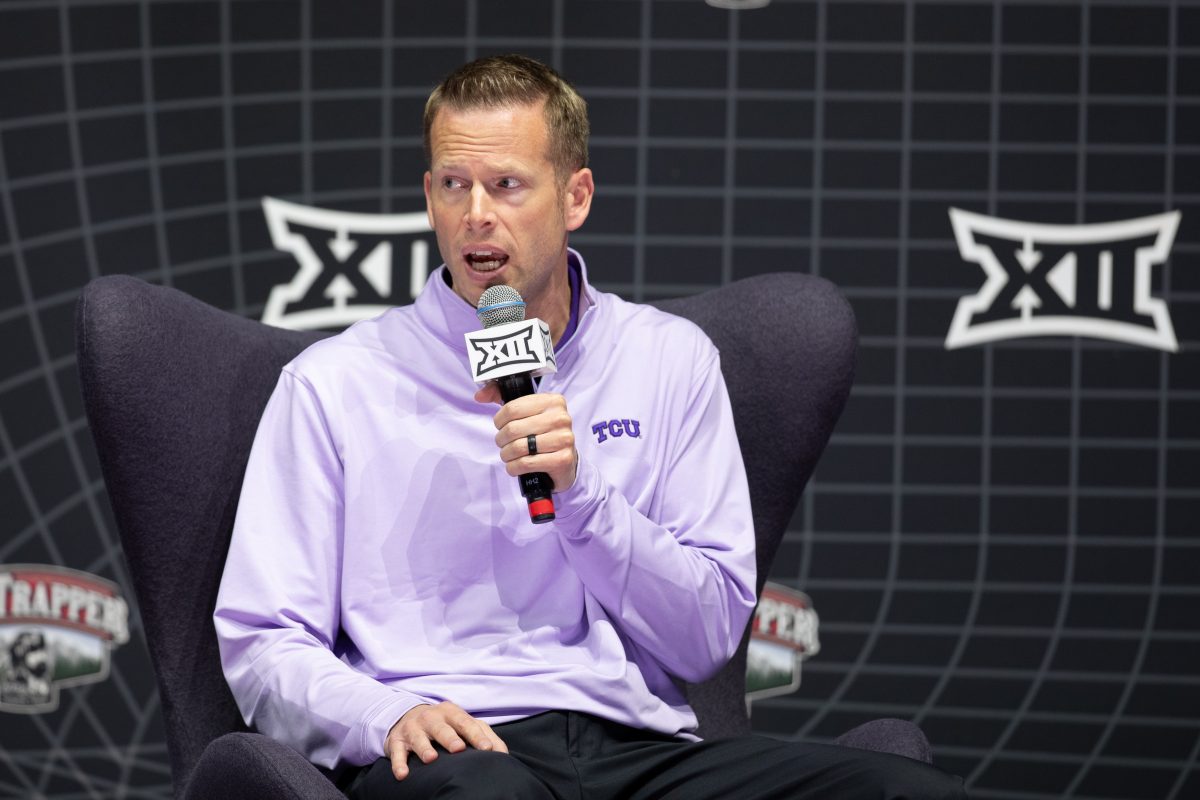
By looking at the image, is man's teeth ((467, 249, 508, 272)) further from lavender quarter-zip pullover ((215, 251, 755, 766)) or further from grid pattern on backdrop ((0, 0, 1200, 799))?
grid pattern on backdrop ((0, 0, 1200, 799))

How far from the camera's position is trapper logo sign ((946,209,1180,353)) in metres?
3.10

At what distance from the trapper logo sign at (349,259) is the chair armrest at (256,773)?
1585 millimetres

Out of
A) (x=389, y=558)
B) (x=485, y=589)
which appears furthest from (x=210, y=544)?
(x=485, y=589)

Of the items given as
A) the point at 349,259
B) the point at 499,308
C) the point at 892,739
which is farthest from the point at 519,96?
the point at 349,259

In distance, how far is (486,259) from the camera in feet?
6.73

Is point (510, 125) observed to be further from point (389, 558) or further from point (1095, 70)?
point (1095, 70)

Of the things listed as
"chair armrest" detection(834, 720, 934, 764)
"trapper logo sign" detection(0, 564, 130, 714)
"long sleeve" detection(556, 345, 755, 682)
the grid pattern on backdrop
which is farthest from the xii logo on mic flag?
"trapper logo sign" detection(0, 564, 130, 714)

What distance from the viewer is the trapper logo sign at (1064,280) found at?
3.10 m

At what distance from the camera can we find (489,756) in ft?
5.48

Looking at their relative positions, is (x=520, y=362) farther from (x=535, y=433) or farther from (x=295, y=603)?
(x=295, y=603)

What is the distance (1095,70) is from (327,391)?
1.97 meters

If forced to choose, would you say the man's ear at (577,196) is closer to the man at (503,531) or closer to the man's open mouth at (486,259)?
the man at (503,531)

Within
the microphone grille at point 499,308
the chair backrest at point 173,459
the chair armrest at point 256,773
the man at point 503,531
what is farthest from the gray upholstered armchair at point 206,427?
the microphone grille at point 499,308

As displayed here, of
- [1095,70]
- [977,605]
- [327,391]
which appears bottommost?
[977,605]
